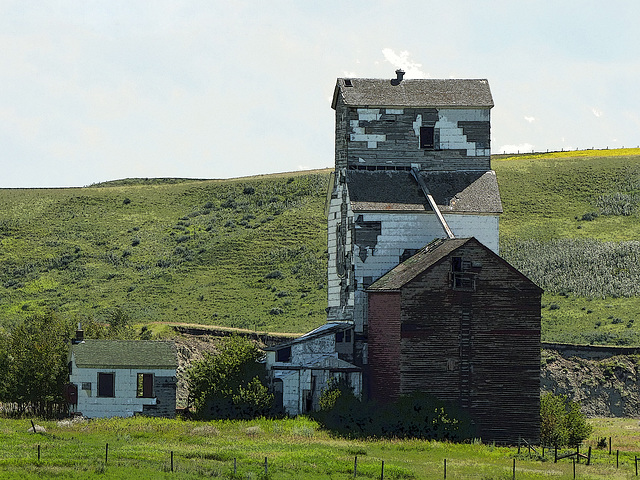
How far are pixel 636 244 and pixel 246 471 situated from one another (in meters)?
67.2

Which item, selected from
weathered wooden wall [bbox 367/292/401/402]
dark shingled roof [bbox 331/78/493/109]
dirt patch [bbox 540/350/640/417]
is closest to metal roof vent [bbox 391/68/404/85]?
dark shingled roof [bbox 331/78/493/109]

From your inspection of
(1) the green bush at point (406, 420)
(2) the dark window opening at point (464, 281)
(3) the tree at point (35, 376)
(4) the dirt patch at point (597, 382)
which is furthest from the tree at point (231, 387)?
(4) the dirt patch at point (597, 382)

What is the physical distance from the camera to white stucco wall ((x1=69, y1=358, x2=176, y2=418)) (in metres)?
46.0

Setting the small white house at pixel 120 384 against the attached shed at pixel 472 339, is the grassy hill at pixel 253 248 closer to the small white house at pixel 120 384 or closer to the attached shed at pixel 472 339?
the attached shed at pixel 472 339

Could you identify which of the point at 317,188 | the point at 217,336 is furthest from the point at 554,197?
the point at 217,336

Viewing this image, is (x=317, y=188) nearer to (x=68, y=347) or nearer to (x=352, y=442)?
(x=68, y=347)

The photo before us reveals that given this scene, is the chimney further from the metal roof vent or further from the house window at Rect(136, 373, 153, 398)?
the metal roof vent

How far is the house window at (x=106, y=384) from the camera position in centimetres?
4616

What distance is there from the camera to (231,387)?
149 feet

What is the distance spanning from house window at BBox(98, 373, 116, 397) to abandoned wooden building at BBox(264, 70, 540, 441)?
374 inches

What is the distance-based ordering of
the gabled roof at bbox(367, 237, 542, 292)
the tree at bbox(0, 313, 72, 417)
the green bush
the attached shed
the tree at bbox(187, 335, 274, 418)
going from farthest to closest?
the tree at bbox(0, 313, 72, 417)
the tree at bbox(187, 335, 274, 418)
the gabled roof at bbox(367, 237, 542, 292)
the attached shed
the green bush

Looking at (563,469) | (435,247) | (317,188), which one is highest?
(317,188)

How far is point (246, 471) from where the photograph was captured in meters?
31.7

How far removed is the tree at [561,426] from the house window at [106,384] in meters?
16.7
